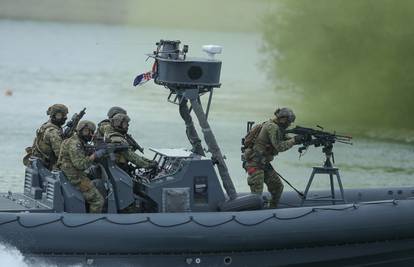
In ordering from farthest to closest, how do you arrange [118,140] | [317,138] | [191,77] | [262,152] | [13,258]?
[262,152], [317,138], [191,77], [118,140], [13,258]

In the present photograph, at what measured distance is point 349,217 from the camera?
48.7ft

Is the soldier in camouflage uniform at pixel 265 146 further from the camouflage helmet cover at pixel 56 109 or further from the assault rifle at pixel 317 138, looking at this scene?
the camouflage helmet cover at pixel 56 109

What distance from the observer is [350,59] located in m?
36.8

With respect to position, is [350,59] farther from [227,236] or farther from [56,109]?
[227,236]

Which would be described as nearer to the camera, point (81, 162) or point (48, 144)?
point (81, 162)

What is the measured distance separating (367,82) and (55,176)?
2265 cm

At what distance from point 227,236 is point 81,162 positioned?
6.48 ft

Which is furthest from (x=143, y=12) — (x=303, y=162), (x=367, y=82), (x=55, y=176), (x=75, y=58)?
(x=55, y=176)

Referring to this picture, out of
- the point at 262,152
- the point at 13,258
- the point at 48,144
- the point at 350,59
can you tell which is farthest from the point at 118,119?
the point at 350,59

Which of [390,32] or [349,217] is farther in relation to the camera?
[390,32]

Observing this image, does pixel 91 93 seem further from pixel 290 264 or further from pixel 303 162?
pixel 290 264

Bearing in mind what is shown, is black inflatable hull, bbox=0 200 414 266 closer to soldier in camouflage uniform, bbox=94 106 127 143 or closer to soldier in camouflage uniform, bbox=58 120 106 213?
soldier in camouflage uniform, bbox=58 120 106 213

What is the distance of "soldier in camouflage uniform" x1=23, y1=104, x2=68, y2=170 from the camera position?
15.2 metres

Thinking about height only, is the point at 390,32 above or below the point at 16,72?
above
